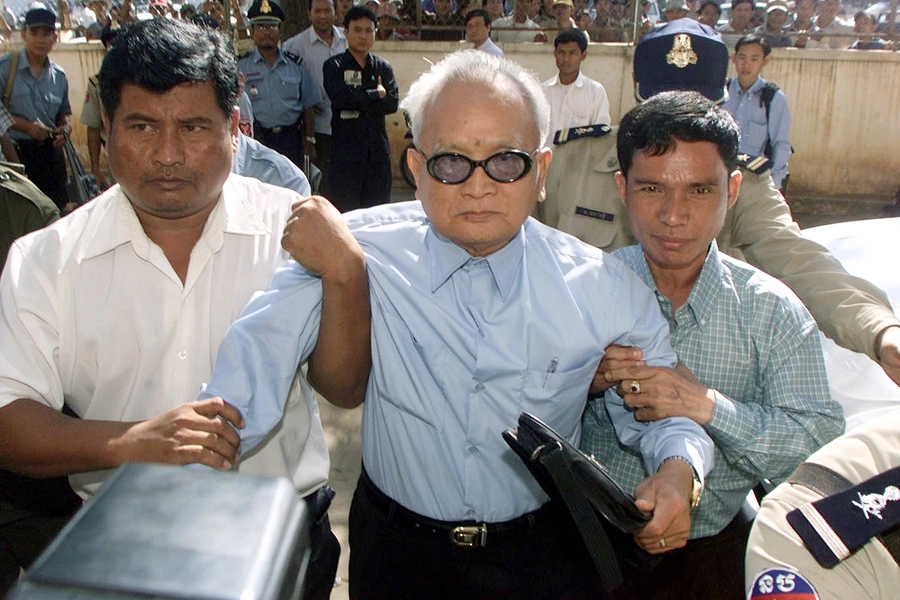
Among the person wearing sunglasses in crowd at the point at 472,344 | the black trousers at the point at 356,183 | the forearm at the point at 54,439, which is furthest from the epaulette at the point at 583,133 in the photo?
the black trousers at the point at 356,183

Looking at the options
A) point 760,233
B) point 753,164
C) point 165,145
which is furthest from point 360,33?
point 165,145

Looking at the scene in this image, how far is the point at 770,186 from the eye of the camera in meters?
2.59

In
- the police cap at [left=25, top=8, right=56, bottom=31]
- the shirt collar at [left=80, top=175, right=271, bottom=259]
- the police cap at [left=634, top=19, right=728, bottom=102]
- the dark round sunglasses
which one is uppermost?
the police cap at [left=25, top=8, right=56, bottom=31]

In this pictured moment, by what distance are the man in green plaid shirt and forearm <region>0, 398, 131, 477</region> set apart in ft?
3.31

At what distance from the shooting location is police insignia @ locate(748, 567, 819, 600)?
126cm

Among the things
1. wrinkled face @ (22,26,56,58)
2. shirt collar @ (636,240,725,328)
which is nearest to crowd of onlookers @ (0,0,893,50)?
wrinkled face @ (22,26,56,58)

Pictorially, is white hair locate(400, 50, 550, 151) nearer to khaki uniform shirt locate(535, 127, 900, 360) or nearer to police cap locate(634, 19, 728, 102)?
khaki uniform shirt locate(535, 127, 900, 360)

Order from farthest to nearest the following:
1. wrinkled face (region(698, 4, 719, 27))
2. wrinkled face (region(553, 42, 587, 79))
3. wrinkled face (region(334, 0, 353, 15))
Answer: wrinkled face (region(698, 4, 719, 27)) < wrinkled face (region(334, 0, 353, 15)) < wrinkled face (region(553, 42, 587, 79))

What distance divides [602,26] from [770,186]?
8.69 metres

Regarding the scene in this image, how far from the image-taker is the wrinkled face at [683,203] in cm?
189

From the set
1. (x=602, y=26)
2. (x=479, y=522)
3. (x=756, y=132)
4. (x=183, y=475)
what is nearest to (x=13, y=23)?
(x=602, y=26)

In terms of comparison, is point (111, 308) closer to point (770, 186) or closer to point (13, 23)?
point (770, 186)

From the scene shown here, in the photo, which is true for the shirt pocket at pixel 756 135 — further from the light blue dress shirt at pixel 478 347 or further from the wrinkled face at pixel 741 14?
the light blue dress shirt at pixel 478 347

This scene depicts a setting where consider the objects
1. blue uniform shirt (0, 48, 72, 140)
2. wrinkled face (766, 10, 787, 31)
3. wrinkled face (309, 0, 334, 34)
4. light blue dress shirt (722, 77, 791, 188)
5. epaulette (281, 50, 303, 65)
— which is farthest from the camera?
wrinkled face (766, 10, 787, 31)
